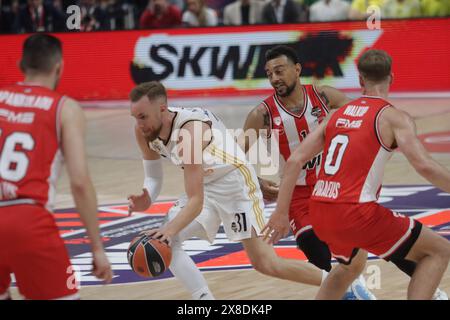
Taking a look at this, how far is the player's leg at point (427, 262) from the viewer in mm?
6477

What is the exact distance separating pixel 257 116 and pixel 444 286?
2.02 m

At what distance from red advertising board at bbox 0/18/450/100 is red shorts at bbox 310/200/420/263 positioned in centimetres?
1156

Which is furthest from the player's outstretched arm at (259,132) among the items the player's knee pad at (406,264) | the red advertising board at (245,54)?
the red advertising board at (245,54)

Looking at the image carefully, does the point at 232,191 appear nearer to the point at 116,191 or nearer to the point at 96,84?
the point at 116,191

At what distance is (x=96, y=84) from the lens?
18.9 m

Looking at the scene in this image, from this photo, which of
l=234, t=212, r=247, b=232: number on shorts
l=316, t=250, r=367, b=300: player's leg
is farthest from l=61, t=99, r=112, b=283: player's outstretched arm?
l=234, t=212, r=247, b=232: number on shorts

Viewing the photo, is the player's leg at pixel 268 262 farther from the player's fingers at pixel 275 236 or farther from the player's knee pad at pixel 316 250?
the player's fingers at pixel 275 236

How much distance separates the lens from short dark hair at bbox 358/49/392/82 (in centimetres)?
663

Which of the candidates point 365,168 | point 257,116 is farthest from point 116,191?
point 365,168

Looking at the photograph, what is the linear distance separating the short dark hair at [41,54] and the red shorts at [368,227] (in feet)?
6.51

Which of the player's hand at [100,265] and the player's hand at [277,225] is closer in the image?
the player's hand at [100,265]

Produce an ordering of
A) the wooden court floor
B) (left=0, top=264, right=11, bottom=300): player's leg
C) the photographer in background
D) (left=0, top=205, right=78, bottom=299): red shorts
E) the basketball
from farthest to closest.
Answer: the photographer in background < the wooden court floor < the basketball < (left=0, top=264, right=11, bottom=300): player's leg < (left=0, top=205, right=78, bottom=299): red shorts

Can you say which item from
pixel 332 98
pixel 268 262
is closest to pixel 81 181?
pixel 268 262

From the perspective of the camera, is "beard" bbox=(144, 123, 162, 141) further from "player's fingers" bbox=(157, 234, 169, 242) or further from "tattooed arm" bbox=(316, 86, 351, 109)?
"tattooed arm" bbox=(316, 86, 351, 109)
